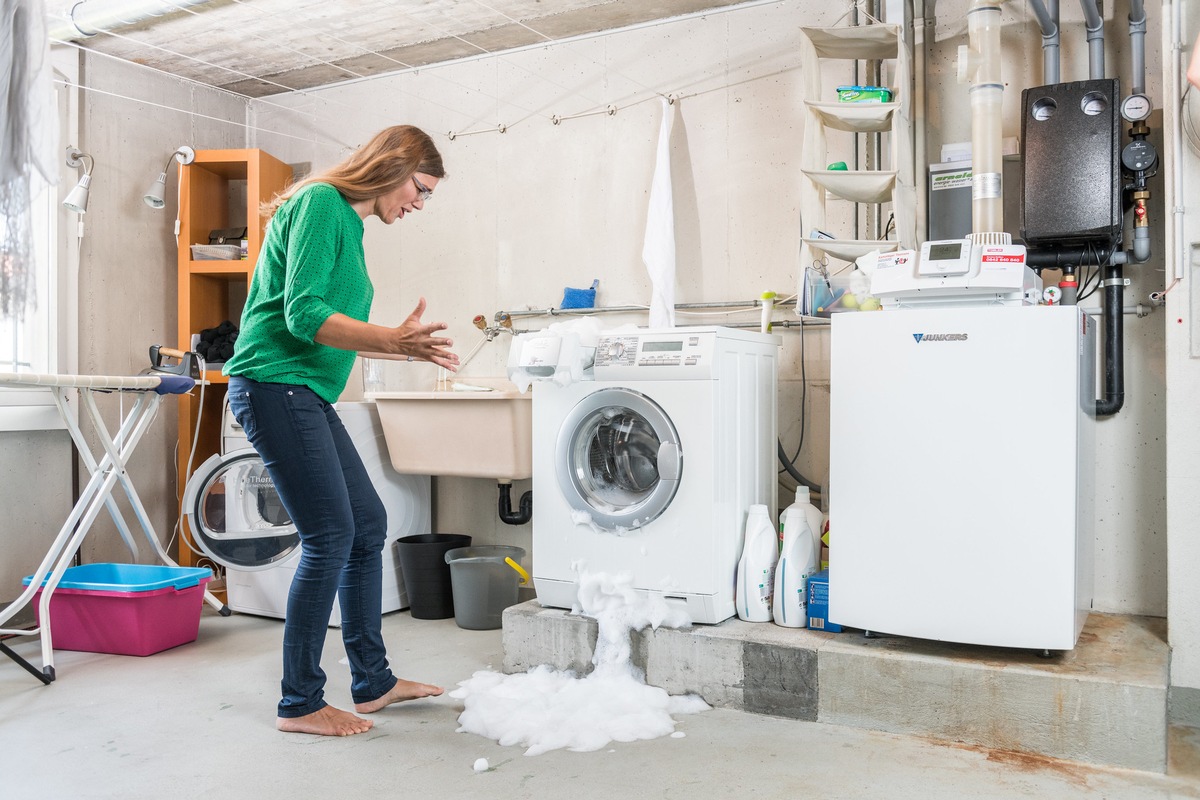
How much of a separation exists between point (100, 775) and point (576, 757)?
1036mm

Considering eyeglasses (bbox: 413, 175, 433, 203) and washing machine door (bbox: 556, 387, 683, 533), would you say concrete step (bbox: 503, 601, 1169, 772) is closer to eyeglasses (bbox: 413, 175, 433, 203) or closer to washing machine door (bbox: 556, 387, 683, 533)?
washing machine door (bbox: 556, 387, 683, 533)

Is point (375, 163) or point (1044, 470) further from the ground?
point (375, 163)

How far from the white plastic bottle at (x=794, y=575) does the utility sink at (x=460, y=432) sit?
1.06 metres

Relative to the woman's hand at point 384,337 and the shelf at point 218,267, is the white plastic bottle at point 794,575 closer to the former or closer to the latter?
the woman's hand at point 384,337

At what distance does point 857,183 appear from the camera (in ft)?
9.31

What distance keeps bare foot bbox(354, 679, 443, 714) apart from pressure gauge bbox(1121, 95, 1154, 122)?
97.4 inches

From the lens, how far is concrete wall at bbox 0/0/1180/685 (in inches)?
110

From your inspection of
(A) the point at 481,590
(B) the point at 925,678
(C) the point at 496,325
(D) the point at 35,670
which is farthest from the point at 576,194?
(D) the point at 35,670

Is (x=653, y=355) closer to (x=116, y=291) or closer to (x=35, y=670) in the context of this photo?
(x=35, y=670)

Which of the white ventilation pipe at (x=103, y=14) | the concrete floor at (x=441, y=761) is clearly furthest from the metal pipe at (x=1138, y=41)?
the white ventilation pipe at (x=103, y=14)

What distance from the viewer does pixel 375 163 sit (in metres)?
2.17

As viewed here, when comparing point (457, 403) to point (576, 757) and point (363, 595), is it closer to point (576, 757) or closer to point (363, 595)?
point (363, 595)

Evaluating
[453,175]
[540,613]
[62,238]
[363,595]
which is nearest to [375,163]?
[363,595]

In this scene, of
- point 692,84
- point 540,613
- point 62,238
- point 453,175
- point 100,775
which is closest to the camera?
point 100,775
